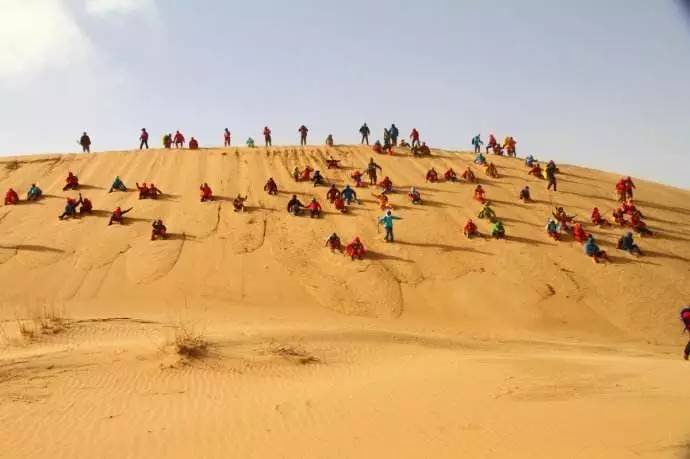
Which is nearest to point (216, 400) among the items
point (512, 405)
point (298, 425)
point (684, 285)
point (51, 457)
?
point (298, 425)

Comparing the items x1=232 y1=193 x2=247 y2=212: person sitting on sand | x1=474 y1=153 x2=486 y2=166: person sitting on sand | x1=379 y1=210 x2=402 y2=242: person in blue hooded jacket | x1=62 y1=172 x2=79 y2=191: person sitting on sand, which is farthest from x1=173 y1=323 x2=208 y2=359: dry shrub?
x1=474 y1=153 x2=486 y2=166: person sitting on sand

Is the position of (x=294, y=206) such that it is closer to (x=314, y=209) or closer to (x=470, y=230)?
(x=314, y=209)

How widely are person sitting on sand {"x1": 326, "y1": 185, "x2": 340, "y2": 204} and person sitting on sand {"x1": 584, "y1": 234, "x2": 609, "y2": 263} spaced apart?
26.0ft

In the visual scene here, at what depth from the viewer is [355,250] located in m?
15.7

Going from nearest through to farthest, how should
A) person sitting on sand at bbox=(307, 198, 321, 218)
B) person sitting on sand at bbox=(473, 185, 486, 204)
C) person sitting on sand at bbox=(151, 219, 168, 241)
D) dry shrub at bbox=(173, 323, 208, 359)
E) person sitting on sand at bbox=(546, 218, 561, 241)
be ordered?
dry shrub at bbox=(173, 323, 208, 359) < person sitting on sand at bbox=(151, 219, 168, 241) < person sitting on sand at bbox=(546, 218, 561, 241) < person sitting on sand at bbox=(307, 198, 321, 218) < person sitting on sand at bbox=(473, 185, 486, 204)

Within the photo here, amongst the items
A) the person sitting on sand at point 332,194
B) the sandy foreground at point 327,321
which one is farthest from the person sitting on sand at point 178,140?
the person sitting on sand at point 332,194

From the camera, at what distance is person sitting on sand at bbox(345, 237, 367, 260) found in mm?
15680

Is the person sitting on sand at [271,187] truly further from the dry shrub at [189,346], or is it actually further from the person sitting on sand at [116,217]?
the dry shrub at [189,346]

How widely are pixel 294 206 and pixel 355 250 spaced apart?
343 cm

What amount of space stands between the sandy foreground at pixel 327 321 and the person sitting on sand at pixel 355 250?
25cm

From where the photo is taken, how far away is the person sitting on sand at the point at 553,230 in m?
17.2

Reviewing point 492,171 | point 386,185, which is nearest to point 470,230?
point 386,185

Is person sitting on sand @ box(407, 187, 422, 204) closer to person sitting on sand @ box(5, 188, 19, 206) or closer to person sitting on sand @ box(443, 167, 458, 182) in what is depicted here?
person sitting on sand @ box(443, 167, 458, 182)

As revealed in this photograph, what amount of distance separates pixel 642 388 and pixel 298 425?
14.6ft
